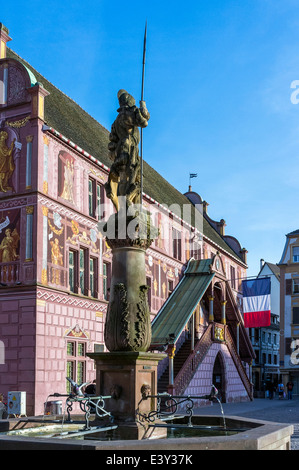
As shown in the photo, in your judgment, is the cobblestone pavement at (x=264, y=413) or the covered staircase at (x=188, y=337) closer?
the cobblestone pavement at (x=264, y=413)

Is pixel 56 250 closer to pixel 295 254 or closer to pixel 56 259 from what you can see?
pixel 56 259

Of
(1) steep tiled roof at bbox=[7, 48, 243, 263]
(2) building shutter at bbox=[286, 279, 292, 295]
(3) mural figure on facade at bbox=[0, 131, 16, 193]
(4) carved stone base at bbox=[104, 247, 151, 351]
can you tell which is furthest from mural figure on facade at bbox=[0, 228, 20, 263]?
(2) building shutter at bbox=[286, 279, 292, 295]

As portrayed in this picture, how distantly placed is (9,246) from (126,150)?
1287 cm

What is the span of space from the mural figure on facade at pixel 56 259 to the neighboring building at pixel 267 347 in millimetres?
37151

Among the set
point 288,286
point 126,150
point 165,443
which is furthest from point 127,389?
point 288,286

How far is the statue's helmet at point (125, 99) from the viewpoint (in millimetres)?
10180

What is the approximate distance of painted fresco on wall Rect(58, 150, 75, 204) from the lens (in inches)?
914

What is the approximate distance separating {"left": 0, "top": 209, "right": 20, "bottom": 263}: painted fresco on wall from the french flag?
13.9 m

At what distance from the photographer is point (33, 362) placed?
20.6 m

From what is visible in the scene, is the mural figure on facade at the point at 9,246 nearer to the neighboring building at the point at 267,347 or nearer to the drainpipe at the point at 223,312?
the drainpipe at the point at 223,312

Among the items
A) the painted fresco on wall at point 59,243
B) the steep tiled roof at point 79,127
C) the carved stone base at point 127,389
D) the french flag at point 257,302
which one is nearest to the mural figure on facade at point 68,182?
the painted fresco on wall at point 59,243

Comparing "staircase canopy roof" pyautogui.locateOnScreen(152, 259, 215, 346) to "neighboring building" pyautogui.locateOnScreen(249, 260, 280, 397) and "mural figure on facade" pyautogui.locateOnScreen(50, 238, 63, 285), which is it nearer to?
"mural figure on facade" pyautogui.locateOnScreen(50, 238, 63, 285)

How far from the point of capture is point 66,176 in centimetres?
2361
